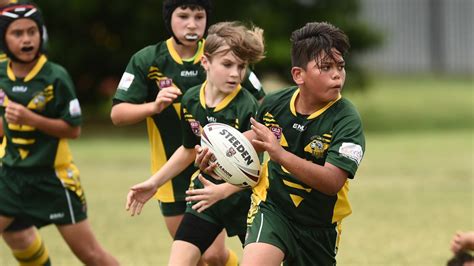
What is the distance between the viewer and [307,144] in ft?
18.0

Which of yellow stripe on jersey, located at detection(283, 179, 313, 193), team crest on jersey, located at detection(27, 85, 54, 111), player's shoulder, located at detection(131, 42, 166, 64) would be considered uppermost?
player's shoulder, located at detection(131, 42, 166, 64)

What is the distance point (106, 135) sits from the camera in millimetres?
21422

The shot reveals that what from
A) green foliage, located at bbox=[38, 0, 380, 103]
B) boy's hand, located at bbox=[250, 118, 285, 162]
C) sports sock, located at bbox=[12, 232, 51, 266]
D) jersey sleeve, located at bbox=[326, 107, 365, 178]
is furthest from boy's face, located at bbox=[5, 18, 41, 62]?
green foliage, located at bbox=[38, 0, 380, 103]

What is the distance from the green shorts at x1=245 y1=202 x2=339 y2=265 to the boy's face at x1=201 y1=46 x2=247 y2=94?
0.81 m

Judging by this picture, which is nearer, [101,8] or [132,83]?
[132,83]

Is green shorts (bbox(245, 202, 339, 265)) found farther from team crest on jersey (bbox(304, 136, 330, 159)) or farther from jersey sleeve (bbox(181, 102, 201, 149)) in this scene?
jersey sleeve (bbox(181, 102, 201, 149))

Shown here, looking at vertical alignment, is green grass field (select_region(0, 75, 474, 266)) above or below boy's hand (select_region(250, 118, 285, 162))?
below

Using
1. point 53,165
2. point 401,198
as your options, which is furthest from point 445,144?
point 53,165

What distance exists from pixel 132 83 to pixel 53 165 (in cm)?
88

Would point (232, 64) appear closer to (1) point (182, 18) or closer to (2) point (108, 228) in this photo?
(1) point (182, 18)

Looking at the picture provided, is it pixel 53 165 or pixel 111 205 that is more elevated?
pixel 53 165

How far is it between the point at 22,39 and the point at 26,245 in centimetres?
143

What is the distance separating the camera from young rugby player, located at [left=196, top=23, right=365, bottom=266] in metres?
5.27

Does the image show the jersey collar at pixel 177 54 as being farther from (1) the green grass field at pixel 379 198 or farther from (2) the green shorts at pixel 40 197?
(1) the green grass field at pixel 379 198
